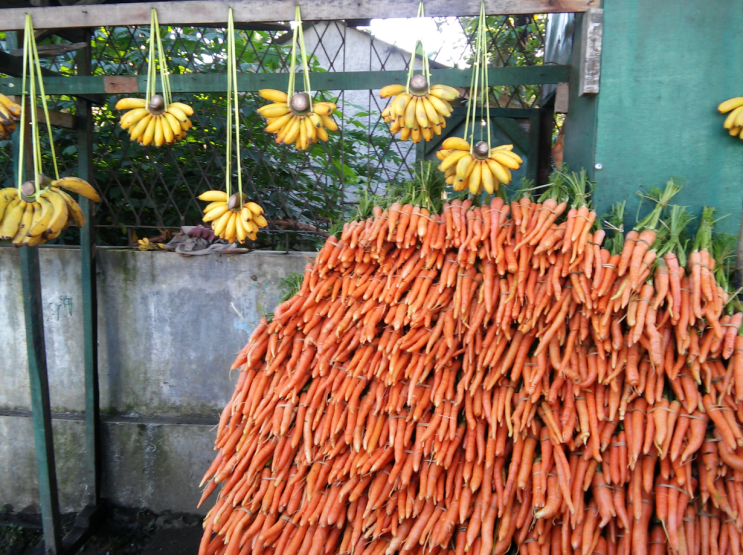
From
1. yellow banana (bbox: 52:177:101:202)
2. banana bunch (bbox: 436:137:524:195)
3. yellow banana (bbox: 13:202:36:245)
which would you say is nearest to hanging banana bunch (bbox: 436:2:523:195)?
banana bunch (bbox: 436:137:524:195)

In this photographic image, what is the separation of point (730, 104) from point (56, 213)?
10.1ft

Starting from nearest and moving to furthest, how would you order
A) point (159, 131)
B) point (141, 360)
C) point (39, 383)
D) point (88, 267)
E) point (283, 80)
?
point (159, 131) < point (283, 80) < point (39, 383) < point (88, 267) < point (141, 360)

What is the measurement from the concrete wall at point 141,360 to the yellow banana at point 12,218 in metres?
1.10

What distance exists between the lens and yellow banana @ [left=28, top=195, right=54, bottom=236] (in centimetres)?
218

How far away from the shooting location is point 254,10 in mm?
2271

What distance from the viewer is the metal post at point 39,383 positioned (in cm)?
279

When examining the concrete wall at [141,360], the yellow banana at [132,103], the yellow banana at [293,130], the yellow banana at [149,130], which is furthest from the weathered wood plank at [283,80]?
the concrete wall at [141,360]

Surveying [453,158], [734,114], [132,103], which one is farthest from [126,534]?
[734,114]

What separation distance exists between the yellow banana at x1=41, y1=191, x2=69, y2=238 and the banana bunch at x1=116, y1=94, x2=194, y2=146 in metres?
0.46

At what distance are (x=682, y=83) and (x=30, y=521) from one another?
4780mm

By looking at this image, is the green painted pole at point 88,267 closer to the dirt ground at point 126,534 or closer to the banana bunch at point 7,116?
the dirt ground at point 126,534

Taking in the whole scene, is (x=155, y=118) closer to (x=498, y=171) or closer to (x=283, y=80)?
(x=283, y=80)

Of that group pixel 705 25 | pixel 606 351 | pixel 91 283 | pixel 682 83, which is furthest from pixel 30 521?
pixel 705 25

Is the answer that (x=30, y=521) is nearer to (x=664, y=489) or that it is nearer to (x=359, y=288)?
(x=359, y=288)
